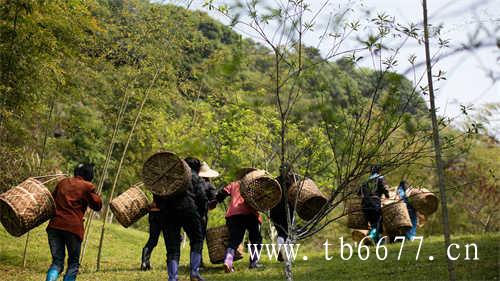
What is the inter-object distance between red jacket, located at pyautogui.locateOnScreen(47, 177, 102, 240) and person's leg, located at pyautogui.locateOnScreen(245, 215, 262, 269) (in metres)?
3.17

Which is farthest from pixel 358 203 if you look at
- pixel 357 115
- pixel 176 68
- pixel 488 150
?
pixel 488 150

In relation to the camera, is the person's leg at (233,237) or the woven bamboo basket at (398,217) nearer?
the person's leg at (233,237)

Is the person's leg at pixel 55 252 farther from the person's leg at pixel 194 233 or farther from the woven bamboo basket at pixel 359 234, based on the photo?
the woven bamboo basket at pixel 359 234

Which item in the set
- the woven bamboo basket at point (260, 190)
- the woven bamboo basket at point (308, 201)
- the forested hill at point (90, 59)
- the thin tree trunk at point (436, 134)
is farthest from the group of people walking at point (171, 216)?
the thin tree trunk at point (436, 134)

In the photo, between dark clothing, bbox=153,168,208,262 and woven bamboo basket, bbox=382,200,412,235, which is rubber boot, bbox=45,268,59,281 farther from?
woven bamboo basket, bbox=382,200,412,235

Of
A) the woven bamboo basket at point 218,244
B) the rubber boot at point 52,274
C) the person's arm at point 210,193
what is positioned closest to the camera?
the rubber boot at point 52,274

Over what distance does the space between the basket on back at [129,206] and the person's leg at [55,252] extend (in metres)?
2.05

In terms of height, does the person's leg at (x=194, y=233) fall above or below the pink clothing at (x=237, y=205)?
below

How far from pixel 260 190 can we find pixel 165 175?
1361mm

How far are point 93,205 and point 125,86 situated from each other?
5944 millimetres

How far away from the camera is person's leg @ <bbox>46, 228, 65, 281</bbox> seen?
8.02 metres

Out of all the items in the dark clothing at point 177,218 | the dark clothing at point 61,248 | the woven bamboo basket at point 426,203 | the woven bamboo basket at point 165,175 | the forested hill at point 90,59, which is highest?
the forested hill at point 90,59

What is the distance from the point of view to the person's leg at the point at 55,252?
26.3 feet

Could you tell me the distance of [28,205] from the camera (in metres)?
8.52
